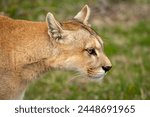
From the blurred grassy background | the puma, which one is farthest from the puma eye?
the blurred grassy background

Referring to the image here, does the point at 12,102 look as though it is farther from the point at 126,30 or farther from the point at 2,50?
the point at 126,30

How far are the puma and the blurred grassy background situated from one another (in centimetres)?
94

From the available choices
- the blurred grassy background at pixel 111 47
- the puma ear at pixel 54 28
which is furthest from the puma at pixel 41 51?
the blurred grassy background at pixel 111 47

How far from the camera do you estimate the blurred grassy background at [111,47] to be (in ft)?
34.1

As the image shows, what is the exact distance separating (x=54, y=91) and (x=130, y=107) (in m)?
2.92

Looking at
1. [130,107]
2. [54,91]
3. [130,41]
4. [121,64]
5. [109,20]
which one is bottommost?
[130,107]

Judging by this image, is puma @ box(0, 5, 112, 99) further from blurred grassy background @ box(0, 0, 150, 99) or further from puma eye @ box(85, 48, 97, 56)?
blurred grassy background @ box(0, 0, 150, 99)

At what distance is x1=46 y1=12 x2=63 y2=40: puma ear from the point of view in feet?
25.1

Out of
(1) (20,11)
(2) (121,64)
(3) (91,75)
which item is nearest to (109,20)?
(2) (121,64)

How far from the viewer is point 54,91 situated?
10.5 m

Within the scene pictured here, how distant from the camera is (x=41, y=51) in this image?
25.6 feet

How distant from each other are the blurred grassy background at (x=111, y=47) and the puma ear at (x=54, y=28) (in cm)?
109

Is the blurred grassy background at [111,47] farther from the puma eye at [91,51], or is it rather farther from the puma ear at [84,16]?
the puma eye at [91,51]

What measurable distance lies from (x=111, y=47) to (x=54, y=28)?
528 centimetres
